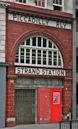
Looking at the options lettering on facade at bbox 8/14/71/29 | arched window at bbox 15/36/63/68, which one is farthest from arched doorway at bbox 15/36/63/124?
lettering on facade at bbox 8/14/71/29

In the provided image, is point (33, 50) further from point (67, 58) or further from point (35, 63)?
point (67, 58)

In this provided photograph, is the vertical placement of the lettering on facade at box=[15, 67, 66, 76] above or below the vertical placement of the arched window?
below

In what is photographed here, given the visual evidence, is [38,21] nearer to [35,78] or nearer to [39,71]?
[39,71]

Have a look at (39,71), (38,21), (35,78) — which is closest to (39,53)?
(39,71)

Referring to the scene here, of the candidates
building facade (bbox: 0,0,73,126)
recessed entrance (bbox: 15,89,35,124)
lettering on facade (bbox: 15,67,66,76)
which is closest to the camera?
building facade (bbox: 0,0,73,126)

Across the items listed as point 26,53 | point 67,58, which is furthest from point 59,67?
point 26,53

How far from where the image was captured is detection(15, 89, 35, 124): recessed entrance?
35.0m

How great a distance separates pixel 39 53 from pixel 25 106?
4352 millimetres

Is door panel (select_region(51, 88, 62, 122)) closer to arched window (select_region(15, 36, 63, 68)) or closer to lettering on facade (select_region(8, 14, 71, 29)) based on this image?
arched window (select_region(15, 36, 63, 68))

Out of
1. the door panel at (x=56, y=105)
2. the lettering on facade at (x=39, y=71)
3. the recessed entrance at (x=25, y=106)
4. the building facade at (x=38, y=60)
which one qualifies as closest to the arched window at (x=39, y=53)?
the building facade at (x=38, y=60)

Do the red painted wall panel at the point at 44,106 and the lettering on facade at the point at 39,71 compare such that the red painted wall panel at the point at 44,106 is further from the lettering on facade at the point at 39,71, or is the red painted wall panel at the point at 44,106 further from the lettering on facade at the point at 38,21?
the lettering on facade at the point at 38,21

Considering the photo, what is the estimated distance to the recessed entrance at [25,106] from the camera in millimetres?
35000

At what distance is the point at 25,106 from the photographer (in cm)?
3544

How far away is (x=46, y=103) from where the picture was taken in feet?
120
